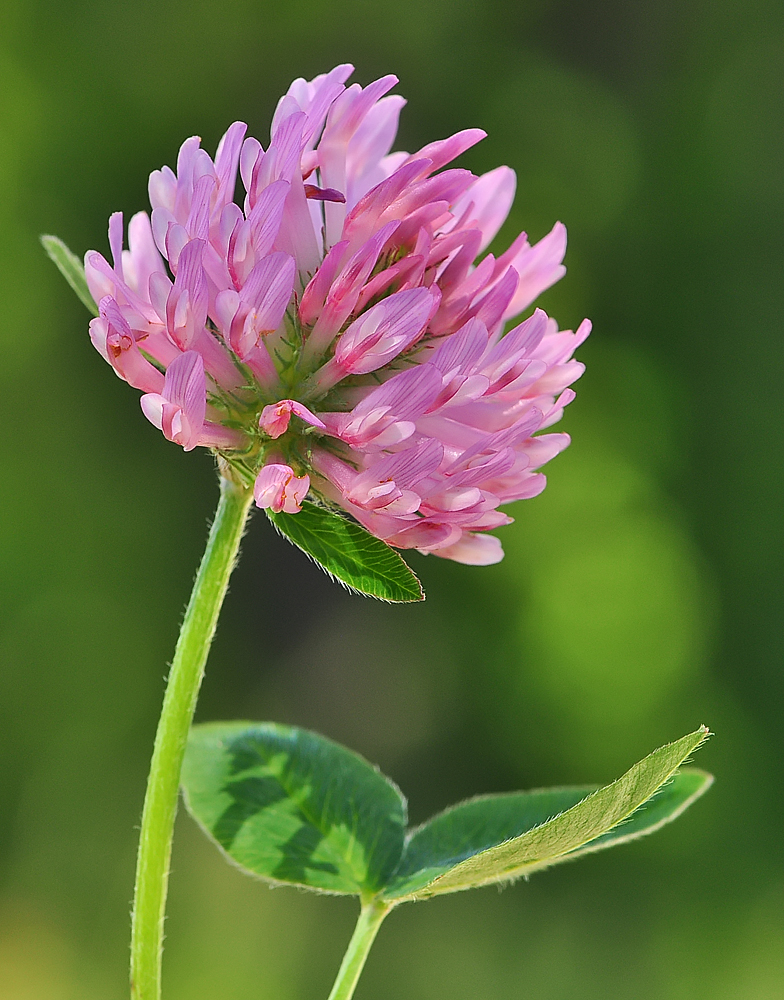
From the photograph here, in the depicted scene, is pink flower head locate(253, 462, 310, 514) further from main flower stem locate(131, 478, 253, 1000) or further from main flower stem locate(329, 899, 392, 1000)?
main flower stem locate(329, 899, 392, 1000)

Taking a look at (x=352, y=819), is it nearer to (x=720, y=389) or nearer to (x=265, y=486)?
(x=265, y=486)

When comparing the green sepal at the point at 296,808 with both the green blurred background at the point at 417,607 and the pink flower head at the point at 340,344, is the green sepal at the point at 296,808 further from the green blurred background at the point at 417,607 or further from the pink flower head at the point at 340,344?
the green blurred background at the point at 417,607

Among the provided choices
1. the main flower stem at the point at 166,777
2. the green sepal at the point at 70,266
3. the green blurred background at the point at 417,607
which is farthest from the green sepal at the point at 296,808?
the green blurred background at the point at 417,607

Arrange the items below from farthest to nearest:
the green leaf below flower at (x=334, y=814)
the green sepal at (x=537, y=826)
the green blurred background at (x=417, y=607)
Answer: the green blurred background at (x=417, y=607), the green leaf below flower at (x=334, y=814), the green sepal at (x=537, y=826)

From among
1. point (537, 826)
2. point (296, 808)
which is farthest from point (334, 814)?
point (537, 826)

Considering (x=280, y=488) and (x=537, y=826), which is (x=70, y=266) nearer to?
(x=280, y=488)
